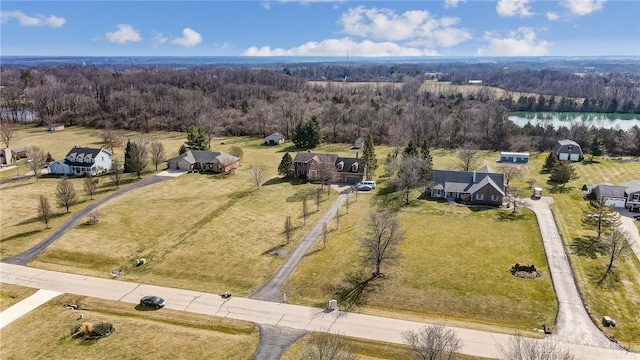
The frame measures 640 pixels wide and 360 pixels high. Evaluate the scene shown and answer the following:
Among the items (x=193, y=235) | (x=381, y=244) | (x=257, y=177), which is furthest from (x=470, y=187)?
(x=193, y=235)

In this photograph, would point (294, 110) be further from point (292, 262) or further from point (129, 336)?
point (129, 336)

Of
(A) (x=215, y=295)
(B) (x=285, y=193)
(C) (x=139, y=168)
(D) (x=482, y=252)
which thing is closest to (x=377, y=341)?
(A) (x=215, y=295)

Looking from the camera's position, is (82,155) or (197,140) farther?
(197,140)

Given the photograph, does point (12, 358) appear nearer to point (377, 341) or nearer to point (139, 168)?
point (377, 341)

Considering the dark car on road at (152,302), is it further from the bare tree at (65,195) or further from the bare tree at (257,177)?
the bare tree at (257,177)

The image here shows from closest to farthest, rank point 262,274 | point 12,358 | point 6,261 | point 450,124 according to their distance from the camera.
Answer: point 12,358
point 262,274
point 6,261
point 450,124

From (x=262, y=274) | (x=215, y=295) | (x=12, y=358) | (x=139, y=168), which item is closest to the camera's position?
(x=12, y=358)
